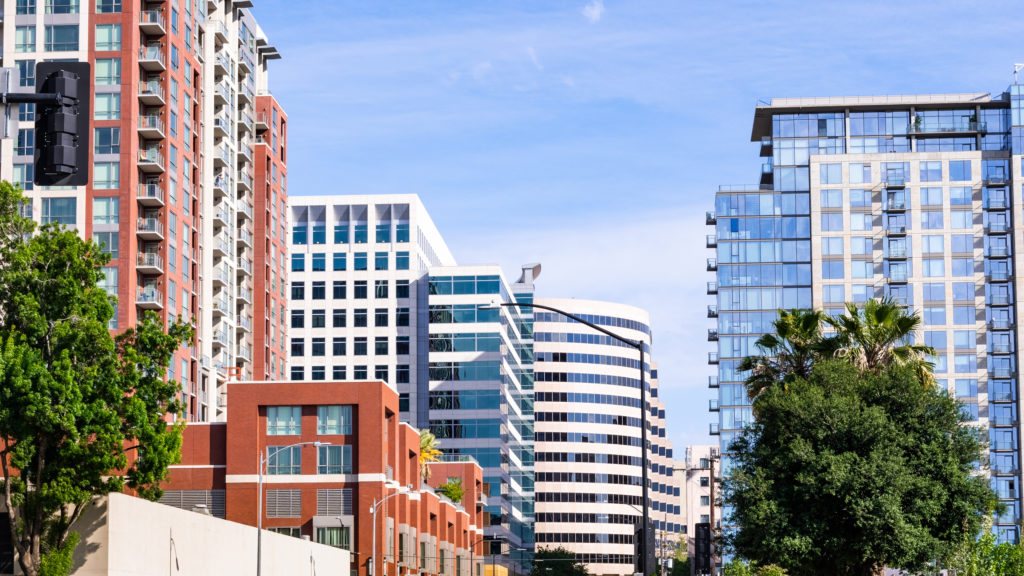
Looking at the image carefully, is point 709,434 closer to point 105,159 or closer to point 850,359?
point 105,159

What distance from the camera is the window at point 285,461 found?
94438mm

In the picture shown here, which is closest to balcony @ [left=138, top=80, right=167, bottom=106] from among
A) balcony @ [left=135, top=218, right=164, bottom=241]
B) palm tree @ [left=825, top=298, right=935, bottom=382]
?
balcony @ [left=135, top=218, right=164, bottom=241]

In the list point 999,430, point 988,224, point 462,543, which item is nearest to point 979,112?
point 988,224

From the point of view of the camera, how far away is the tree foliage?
5141 centimetres

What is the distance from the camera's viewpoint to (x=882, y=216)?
168 meters

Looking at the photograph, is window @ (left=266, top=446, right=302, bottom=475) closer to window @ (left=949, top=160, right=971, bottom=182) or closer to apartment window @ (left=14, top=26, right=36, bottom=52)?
apartment window @ (left=14, top=26, right=36, bottom=52)

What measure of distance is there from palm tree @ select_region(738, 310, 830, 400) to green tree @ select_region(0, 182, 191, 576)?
2426cm

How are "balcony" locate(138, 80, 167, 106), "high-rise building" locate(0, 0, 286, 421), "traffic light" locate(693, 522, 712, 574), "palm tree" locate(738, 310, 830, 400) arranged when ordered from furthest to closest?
"balcony" locate(138, 80, 167, 106) → "high-rise building" locate(0, 0, 286, 421) → "palm tree" locate(738, 310, 830, 400) → "traffic light" locate(693, 522, 712, 574)

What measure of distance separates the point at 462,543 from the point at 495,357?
33630mm

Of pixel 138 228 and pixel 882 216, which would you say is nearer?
pixel 138 228

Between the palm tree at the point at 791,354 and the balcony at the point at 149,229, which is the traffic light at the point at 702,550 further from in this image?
the balcony at the point at 149,229

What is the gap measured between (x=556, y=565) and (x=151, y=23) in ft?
365

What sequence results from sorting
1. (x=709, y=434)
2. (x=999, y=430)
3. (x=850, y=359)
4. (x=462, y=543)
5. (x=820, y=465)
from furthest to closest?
(x=709, y=434) → (x=999, y=430) → (x=462, y=543) → (x=850, y=359) → (x=820, y=465)

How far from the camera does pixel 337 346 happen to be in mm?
175125
